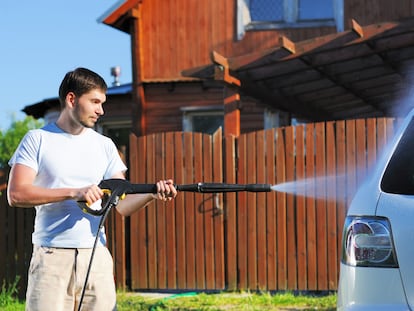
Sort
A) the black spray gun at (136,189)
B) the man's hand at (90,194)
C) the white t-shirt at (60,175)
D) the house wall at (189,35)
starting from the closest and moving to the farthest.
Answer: the man's hand at (90,194), the black spray gun at (136,189), the white t-shirt at (60,175), the house wall at (189,35)

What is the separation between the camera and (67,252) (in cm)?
400

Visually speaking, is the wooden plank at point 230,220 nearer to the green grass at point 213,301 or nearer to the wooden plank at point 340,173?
Result: the green grass at point 213,301

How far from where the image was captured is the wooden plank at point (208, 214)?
369 inches

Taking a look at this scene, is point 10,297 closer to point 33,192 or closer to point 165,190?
point 33,192

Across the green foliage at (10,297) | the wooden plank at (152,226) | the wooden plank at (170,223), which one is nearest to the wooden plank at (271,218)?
the wooden plank at (170,223)

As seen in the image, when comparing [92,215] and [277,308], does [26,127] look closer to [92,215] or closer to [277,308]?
[277,308]

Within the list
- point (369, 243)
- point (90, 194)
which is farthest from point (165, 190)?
point (369, 243)

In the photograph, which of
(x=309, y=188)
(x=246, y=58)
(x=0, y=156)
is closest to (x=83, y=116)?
(x=309, y=188)

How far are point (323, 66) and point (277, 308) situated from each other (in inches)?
162

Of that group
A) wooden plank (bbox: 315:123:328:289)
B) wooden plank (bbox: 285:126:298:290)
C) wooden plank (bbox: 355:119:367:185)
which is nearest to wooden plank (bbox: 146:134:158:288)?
wooden plank (bbox: 285:126:298:290)

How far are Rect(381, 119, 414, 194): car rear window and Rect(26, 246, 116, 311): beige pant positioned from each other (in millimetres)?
1513

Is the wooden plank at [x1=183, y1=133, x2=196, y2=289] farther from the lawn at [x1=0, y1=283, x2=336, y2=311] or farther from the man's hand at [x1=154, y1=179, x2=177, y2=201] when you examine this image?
the man's hand at [x1=154, y1=179, x2=177, y2=201]

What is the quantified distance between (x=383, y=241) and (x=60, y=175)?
160 centimetres

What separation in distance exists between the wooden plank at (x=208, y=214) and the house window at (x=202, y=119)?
5860 mm
